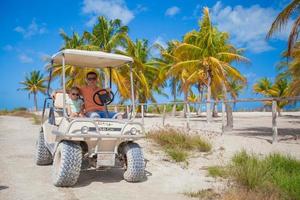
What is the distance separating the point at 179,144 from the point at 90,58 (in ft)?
15.3

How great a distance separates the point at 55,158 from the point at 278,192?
3835mm

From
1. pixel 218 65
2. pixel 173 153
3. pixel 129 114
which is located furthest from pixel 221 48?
pixel 129 114

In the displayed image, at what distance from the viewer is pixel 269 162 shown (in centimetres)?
715

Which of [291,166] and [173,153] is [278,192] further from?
[173,153]

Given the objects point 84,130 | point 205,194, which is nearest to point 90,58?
point 84,130

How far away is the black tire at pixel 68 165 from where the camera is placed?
20.0 feet

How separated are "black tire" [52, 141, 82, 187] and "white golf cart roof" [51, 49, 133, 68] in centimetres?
173

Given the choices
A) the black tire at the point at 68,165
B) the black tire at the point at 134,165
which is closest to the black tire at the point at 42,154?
the black tire at the point at 68,165

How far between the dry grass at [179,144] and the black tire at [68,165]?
3.36m

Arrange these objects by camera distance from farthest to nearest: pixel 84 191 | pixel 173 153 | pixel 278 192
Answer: pixel 173 153 < pixel 84 191 < pixel 278 192

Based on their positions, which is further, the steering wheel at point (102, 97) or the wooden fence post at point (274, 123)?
the wooden fence post at point (274, 123)

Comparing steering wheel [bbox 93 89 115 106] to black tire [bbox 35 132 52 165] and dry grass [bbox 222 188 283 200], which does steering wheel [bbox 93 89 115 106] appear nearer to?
black tire [bbox 35 132 52 165]

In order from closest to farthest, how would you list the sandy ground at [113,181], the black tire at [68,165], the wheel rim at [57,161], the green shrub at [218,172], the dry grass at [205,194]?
the dry grass at [205,194], the sandy ground at [113,181], the black tire at [68,165], the wheel rim at [57,161], the green shrub at [218,172]

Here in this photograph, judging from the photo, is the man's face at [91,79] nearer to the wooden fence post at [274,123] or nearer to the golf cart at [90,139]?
the golf cart at [90,139]
